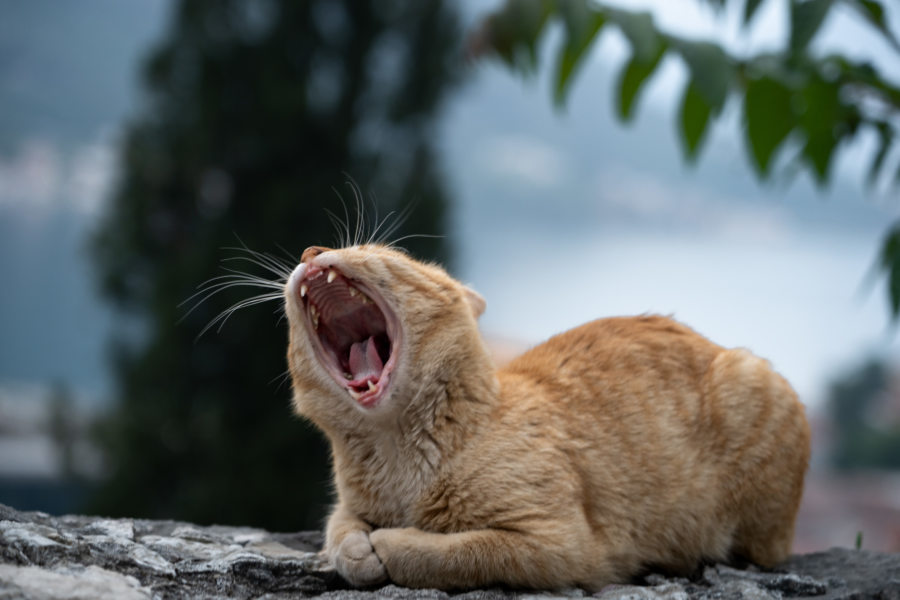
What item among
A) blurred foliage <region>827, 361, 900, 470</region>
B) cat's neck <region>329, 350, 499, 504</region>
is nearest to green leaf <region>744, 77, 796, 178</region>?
cat's neck <region>329, 350, 499, 504</region>

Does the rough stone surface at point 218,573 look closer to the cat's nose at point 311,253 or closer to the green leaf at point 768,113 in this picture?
the cat's nose at point 311,253

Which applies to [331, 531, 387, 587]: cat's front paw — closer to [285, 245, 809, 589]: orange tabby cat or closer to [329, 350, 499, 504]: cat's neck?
[285, 245, 809, 589]: orange tabby cat

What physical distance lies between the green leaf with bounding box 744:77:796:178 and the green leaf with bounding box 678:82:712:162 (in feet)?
0.54

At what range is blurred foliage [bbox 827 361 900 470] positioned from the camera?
363 inches

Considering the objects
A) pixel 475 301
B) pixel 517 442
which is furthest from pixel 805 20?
pixel 517 442

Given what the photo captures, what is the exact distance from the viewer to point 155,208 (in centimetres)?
748

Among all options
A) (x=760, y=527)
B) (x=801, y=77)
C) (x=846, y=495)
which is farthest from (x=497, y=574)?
(x=846, y=495)

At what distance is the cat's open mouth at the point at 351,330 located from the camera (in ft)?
8.93

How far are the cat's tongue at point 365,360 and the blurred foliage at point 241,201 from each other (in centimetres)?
401

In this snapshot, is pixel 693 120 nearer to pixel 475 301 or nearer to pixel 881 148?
pixel 881 148

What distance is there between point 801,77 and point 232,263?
468 cm

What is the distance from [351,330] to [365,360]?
0.17 metres

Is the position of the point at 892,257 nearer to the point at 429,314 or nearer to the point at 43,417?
the point at 429,314

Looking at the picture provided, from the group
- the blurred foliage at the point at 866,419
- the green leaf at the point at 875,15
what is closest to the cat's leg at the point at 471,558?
the green leaf at the point at 875,15
